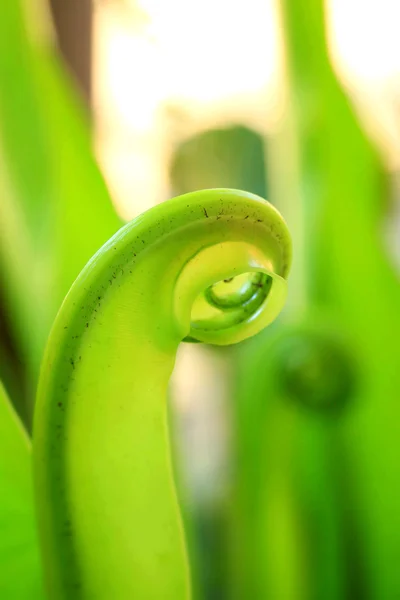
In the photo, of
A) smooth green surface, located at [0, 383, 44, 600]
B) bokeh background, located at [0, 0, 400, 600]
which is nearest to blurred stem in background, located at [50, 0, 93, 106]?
bokeh background, located at [0, 0, 400, 600]

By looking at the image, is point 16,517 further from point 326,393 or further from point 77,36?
point 77,36

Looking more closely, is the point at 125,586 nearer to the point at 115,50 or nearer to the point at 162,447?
the point at 162,447

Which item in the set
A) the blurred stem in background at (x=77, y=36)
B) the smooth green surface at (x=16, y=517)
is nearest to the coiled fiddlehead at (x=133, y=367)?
the smooth green surface at (x=16, y=517)

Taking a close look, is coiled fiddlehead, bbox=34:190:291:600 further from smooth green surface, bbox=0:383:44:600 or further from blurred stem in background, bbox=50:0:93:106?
blurred stem in background, bbox=50:0:93:106

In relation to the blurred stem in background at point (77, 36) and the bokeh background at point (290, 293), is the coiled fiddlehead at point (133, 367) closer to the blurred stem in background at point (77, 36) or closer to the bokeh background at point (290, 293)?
the bokeh background at point (290, 293)

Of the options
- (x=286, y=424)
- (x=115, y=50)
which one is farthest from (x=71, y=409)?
(x=115, y=50)

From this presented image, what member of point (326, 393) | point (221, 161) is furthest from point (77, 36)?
point (326, 393)
